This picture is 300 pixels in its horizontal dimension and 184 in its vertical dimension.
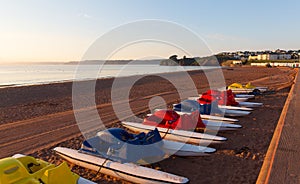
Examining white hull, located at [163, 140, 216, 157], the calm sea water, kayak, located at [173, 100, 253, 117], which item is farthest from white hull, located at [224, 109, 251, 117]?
the calm sea water

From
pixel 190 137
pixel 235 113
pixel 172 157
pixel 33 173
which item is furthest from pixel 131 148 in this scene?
pixel 235 113

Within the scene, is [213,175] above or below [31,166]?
below

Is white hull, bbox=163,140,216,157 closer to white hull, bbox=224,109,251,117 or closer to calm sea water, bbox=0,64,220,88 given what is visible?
white hull, bbox=224,109,251,117

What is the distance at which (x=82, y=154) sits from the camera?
6.23 m

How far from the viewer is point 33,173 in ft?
13.8

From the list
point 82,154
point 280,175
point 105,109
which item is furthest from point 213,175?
point 105,109

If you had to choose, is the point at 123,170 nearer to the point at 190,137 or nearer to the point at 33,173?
the point at 33,173

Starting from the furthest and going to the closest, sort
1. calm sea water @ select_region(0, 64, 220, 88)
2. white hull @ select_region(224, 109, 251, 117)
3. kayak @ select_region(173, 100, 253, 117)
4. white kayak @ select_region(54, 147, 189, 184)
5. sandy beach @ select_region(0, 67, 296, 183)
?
calm sea water @ select_region(0, 64, 220, 88) < white hull @ select_region(224, 109, 251, 117) < kayak @ select_region(173, 100, 253, 117) < sandy beach @ select_region(0, 67, 296, 183) < white kayak @ select_region(54, 147, 189, 184)

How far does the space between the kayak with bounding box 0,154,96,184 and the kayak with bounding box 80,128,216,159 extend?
4.38ft

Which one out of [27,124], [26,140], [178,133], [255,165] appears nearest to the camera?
[255,165]

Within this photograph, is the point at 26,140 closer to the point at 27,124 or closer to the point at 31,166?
the point at 27,124

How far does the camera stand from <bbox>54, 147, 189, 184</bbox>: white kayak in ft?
16.6

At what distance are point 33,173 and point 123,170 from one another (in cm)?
185

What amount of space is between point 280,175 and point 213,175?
5.42 ft
